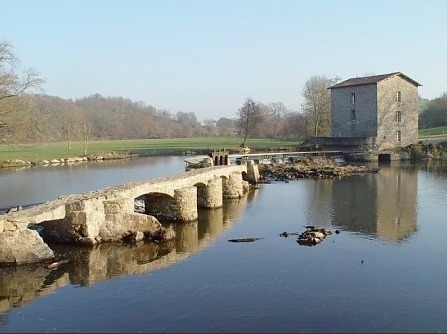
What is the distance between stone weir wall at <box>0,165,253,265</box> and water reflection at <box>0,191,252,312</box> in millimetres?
431

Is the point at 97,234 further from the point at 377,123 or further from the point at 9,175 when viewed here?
the point at 377,123

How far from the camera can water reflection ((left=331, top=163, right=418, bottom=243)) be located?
21.0 metres

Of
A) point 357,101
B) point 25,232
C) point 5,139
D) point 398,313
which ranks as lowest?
point 398,313

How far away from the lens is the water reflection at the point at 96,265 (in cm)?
1307

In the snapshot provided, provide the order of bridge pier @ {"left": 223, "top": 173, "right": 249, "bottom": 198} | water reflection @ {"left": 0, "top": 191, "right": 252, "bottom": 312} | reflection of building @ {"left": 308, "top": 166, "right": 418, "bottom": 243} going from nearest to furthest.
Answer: water reflection @ {"left": 0, "top": 191, "right": 252, "bottom": 312} → reflection of building @ {"left": 308, "top": 166, "right": 418, "bottom": 243} → bridge pier @ {"left": 223, "top": 173, "right": 249, "bottom": 198}

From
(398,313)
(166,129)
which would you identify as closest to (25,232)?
(398,313)

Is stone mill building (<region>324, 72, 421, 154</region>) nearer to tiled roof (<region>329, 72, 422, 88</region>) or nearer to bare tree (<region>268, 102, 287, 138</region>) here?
tiled roof (<region>329, 72, 422, 88</region>)

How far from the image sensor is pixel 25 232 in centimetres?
1449

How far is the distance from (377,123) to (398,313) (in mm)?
48193

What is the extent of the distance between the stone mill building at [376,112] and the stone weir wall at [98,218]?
121 feet

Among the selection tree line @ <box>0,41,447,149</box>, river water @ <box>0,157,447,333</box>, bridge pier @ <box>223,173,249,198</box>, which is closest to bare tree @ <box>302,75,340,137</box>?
tree line @ <box>0,41,447,149</box>

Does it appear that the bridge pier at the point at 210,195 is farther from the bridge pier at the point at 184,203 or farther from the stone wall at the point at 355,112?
the stone wall at the point at 355,112

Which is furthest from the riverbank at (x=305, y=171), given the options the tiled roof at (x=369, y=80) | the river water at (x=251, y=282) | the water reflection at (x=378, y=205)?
the river water at (x=251, y=282)

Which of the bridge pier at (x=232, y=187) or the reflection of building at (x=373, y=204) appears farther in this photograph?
the bridge pier at (x=232, y=187)
